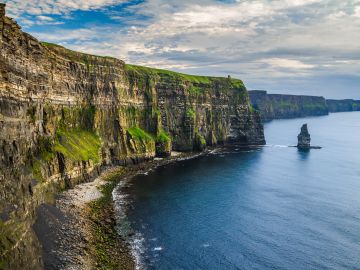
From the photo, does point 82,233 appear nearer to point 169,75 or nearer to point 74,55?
point 74,55

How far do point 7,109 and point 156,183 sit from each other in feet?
185

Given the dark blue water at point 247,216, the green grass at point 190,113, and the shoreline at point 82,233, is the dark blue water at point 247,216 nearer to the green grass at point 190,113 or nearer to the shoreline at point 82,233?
the shoreline at point 82,233

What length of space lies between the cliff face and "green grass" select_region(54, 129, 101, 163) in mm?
381

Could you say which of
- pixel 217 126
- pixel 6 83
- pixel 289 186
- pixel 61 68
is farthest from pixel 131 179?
pixel 217 126

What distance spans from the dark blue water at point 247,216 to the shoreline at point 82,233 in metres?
4.70

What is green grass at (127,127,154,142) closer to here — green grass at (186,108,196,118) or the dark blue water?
the dark blue water

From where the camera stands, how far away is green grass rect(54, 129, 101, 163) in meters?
89.4

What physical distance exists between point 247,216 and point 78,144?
50634mm

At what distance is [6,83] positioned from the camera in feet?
183

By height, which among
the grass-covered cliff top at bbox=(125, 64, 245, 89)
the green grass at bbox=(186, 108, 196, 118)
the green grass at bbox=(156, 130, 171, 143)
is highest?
the grass-covered cliff top at bbox=(125, 64, 245, 89)

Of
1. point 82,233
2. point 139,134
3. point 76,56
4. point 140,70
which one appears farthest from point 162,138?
point 82,233

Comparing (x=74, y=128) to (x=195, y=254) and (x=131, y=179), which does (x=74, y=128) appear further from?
(x=195, y=254)

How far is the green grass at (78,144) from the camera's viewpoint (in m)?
89.4

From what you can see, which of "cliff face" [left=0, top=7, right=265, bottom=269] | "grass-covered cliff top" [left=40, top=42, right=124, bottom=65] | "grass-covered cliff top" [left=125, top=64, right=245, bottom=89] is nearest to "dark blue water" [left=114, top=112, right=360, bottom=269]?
"cliff face" [left=0, top=7, right=265, bottom=269]
